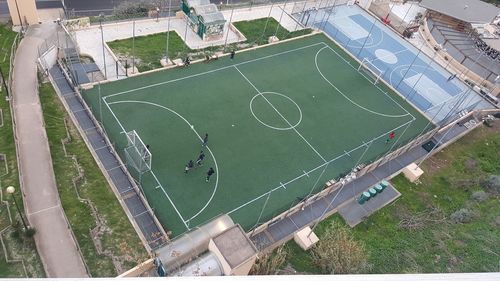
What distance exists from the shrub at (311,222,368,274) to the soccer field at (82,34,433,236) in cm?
355

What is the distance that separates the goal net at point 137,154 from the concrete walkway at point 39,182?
4.46 m

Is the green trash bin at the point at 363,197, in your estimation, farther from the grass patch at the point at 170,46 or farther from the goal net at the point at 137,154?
the grass patch at the point at 170,46

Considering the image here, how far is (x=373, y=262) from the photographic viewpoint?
22.9 metres

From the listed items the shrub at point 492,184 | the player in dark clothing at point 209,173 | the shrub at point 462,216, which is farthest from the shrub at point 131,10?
the shrub at point 492,184

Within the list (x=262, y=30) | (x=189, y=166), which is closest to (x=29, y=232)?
(x=189, y=166)

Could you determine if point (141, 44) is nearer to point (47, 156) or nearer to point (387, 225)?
point (47, 156)

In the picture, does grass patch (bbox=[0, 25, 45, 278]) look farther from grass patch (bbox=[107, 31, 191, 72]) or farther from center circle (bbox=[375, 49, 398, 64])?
center circle (bbox=[375, 49, 398, 64])

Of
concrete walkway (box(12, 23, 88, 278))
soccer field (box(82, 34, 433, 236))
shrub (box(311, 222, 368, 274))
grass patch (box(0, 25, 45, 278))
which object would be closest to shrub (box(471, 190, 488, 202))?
soccer field (box(82, 34, 433, 236))

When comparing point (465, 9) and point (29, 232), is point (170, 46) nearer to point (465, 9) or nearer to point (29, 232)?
point (29, 232)

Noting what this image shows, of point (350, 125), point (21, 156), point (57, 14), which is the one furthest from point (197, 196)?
point (57, 14)

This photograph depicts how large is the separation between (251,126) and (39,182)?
47.5 feet

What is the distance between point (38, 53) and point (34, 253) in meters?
18.0

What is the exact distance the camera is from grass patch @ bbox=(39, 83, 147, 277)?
2031 cm

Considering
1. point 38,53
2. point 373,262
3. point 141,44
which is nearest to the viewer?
point 373,262
